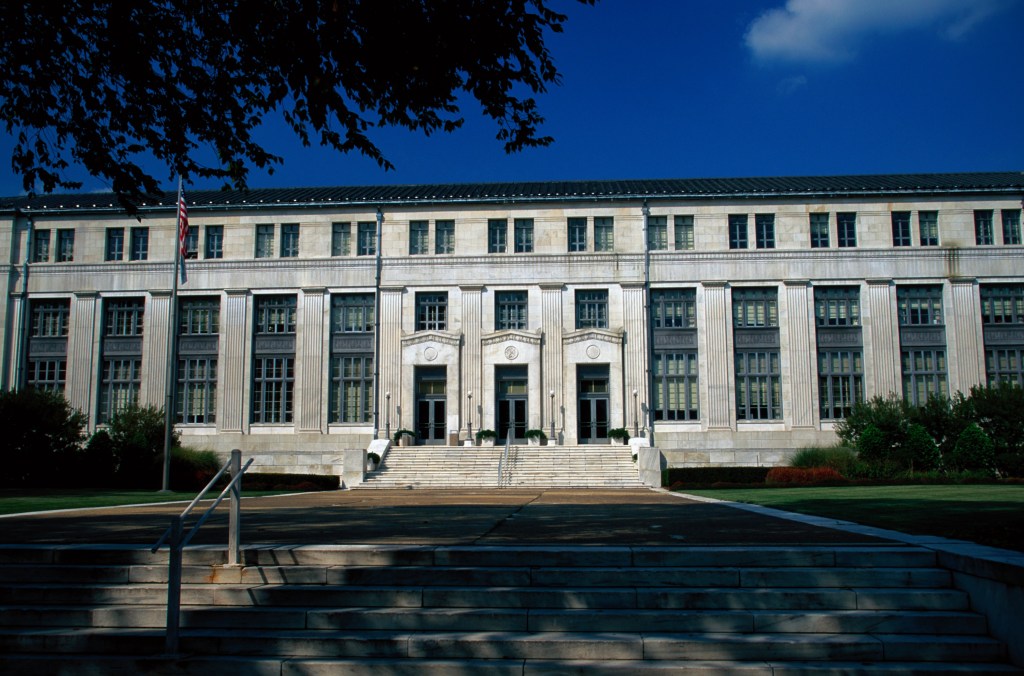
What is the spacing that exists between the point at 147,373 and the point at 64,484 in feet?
41.8

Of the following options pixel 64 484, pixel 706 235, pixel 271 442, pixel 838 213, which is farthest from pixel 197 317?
pixel 838 213

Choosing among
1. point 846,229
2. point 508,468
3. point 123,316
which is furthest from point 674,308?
point 123,316

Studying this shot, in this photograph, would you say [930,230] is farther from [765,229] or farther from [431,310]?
[431,310]

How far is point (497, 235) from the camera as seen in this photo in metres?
46.2

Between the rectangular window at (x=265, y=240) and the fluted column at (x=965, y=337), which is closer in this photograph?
the fluted column at (x=965, y=337)

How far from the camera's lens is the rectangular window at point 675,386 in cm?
4431

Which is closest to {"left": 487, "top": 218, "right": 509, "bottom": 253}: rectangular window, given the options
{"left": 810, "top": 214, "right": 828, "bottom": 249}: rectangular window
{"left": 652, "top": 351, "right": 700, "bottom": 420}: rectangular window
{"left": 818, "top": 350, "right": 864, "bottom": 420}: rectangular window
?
{"left": 652, "top": 351, "right": 700, "bottom": 420}: rectangular window

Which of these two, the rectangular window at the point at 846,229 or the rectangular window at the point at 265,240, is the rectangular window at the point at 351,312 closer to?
the rectangular window at the point at 265,240

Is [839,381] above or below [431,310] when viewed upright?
below

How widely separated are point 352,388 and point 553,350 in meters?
11.3

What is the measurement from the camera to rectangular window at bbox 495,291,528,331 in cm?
4547

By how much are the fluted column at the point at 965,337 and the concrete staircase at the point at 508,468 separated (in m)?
18.4

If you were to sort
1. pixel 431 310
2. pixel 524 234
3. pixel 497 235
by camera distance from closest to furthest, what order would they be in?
1. pixel 431 310
2. pixel 524 234
3. pixel 497 235

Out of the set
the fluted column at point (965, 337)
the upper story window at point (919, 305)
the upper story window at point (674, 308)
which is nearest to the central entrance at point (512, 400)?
the upper story window at point (674, 308)
